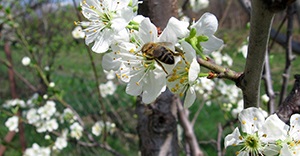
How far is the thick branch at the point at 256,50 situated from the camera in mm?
520

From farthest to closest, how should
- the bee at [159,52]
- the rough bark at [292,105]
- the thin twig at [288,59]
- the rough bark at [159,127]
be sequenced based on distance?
the thin twig at [288,59] → the rough bark at [159,127] → the rough bark at [292,105] → the bee at [159,52]

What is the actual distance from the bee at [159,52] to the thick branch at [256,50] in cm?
13

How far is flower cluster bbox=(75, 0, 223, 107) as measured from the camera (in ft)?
2.07

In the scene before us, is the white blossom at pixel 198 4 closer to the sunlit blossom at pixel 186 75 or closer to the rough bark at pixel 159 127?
the rough bark at pixel 159 127

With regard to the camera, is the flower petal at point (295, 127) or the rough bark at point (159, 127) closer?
the flower petal at point (295, 127)

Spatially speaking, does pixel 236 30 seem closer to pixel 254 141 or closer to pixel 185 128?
pixel 185 128

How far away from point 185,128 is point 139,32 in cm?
93

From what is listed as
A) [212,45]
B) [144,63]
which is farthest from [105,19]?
[212,45]

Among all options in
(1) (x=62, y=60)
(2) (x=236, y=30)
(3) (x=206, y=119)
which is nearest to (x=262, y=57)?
(3) (x=206, y=119)

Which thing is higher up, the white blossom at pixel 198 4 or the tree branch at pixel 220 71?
the tree branch at pixel 220 71

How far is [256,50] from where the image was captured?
0.57 metres

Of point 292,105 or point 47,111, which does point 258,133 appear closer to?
point 292,105

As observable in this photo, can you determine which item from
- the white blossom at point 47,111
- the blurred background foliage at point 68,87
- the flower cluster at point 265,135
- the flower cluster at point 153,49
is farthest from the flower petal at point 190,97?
the white blossom at point 47,111

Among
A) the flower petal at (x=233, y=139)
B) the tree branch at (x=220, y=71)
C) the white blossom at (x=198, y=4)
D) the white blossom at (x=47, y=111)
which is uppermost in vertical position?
the tree branch at (x=220, y=71)
